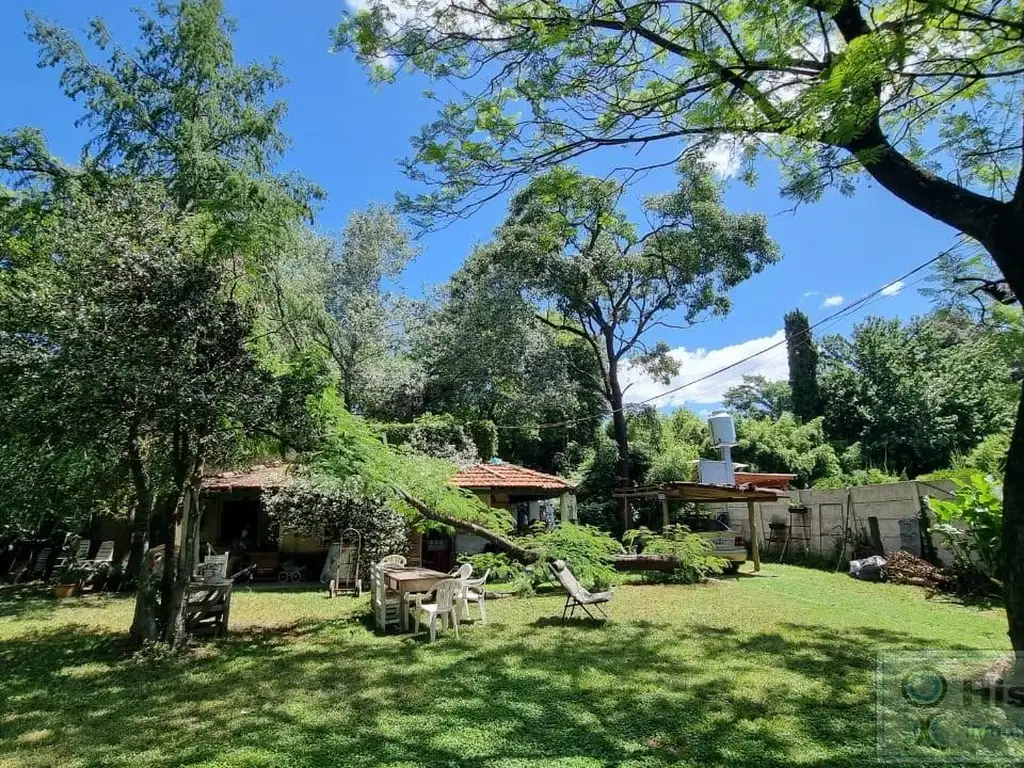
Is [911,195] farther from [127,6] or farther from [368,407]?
[368,407]

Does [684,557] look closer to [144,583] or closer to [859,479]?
[144,583]

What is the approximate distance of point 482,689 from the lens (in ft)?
19.4

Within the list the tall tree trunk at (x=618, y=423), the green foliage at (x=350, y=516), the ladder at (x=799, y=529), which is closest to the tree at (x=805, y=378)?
the tall tree trunk at (x=618, y=423)

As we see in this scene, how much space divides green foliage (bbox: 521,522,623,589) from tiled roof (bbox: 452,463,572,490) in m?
3.67

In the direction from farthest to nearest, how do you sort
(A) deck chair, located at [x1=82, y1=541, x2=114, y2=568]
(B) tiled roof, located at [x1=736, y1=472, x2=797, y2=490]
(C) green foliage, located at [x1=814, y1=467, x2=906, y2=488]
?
(B) tiled roof, located at [x1=736, y1=472, x2=797, y2=490] < (C) green foliage, located at [x1=814, y1=467, x2=906, y2=488] < (A) deck chair, located at [x1=82, y1=541, x2=114, y2=568]

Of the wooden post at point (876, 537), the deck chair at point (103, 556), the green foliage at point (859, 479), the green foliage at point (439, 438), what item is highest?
the green foliage at point (439, 438)

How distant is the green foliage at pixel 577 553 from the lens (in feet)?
36.1

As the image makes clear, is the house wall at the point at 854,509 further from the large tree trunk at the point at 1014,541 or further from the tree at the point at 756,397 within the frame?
the tree at the point at 756,397

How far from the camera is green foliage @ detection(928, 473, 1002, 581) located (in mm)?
9625

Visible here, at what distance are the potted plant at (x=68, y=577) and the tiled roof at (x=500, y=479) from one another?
858cm

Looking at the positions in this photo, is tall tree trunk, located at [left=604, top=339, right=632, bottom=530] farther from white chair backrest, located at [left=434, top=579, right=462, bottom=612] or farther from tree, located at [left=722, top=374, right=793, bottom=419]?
tree, located at [left=722, top=374, right=793, bottom=419]

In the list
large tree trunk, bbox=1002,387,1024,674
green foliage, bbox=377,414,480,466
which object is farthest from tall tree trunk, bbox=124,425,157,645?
green foliage, bbox=377,414,480,466

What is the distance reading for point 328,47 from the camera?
5340 mm

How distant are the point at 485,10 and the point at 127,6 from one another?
1147 cm
